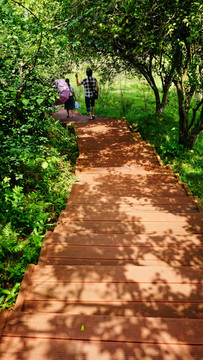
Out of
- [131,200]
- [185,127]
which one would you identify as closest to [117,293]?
[131,200]

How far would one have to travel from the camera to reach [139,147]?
26.6ft

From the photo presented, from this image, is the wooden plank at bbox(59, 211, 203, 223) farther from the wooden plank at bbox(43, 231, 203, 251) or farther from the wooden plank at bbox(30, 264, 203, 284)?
the wooden plank at bbox(30, 264, 203, 284)

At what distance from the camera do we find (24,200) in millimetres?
4949

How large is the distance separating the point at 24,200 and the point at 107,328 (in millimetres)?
3627

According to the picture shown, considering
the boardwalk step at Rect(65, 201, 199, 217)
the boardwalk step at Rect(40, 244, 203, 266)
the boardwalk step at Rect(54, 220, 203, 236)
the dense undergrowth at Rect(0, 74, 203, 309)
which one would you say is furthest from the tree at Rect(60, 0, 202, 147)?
the boardwalk step at Rect(40, 244, 203, 266)

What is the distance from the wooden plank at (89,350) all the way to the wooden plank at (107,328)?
35 millimetres

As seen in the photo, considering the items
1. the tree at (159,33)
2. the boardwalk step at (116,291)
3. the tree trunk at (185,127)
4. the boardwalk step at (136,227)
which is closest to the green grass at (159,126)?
the tree trunk at (185,127)

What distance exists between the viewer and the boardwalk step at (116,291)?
2.16 meters

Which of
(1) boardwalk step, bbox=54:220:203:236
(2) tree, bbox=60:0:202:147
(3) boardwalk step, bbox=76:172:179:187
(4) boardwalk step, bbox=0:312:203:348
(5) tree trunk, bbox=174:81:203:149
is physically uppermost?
(2) tree, bbox=60:0:202:147

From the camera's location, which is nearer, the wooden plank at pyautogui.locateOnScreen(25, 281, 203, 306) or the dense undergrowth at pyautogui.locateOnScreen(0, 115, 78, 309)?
the wooden plank at pyautogui.locateOnScreen(25, 281, 203, 306)

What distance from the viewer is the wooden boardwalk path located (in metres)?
1.73

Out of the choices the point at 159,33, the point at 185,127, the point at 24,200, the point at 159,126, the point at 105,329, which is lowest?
the point at 24,200

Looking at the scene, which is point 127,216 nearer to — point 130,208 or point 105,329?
point 130,208

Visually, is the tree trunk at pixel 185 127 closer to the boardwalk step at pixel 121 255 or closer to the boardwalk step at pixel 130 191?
the boardwalk step at pixel 130 191
